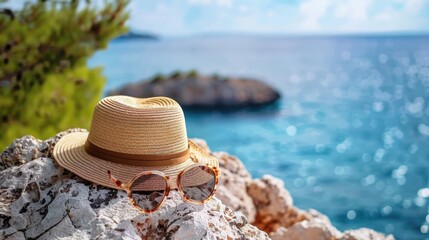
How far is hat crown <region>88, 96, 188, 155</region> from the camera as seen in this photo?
2.35m

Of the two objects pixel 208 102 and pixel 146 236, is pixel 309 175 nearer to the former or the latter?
pixel 208 102

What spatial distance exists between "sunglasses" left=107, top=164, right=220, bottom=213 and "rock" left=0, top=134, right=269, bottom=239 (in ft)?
0.13

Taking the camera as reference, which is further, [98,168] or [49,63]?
[49,63]

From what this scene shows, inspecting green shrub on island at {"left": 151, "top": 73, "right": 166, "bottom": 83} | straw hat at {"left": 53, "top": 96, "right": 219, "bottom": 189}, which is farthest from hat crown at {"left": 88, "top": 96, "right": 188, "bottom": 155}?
green shrub on island at {"left": 151, "top": 73, "right": 166, "bottom": 83}

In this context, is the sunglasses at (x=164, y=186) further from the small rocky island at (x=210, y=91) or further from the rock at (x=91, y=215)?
the small rocky island at (x=210, y=91)

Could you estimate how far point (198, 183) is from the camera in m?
2.32

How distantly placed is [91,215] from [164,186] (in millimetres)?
292

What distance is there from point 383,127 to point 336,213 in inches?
509

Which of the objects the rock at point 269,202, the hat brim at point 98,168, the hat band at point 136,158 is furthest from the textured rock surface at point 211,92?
the hat band at point 136,158

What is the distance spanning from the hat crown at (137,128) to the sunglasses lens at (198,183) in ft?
0.48

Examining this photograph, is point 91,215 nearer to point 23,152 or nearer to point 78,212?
point 78,212

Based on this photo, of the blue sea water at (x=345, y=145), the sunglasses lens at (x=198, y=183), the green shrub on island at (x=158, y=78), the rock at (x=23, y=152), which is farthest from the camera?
the green shrub on island at (x=158, y=78)

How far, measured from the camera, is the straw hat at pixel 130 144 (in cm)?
234

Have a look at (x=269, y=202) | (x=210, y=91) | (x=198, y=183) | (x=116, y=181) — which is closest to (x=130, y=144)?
(x=116, y=181)
